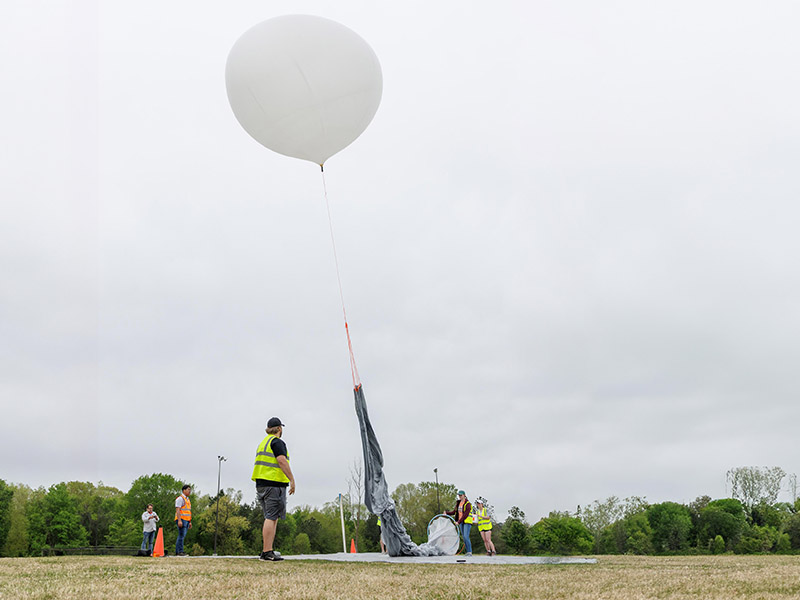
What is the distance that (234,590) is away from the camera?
4809 mm

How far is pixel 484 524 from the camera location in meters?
15.3

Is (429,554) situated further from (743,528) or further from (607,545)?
(607,545)

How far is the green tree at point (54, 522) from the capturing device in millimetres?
53625

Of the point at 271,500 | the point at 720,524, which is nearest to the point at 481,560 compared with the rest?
the point at 271,500

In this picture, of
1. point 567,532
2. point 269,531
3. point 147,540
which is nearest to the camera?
point 269,531

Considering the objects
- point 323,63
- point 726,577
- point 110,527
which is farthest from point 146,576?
point 110,527

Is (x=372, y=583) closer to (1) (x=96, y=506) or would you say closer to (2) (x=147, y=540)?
(2) (x=147, y=540)

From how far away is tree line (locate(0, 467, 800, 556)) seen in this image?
35.3m

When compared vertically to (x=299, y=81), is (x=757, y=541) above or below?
below

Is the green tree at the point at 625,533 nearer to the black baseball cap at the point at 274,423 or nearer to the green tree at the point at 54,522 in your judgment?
the black baseball cap at the point at 274,423

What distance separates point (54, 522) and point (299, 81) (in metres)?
59.0

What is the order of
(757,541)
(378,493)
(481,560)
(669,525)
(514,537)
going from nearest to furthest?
(481,560) → (378,493) → (757,541) → (514,537) → (669,525)

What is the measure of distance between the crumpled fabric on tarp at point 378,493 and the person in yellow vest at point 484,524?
4276 mm

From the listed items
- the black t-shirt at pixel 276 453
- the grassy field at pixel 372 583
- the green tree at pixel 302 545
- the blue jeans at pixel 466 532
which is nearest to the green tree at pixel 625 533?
the blue jeans at pixel 466 532
